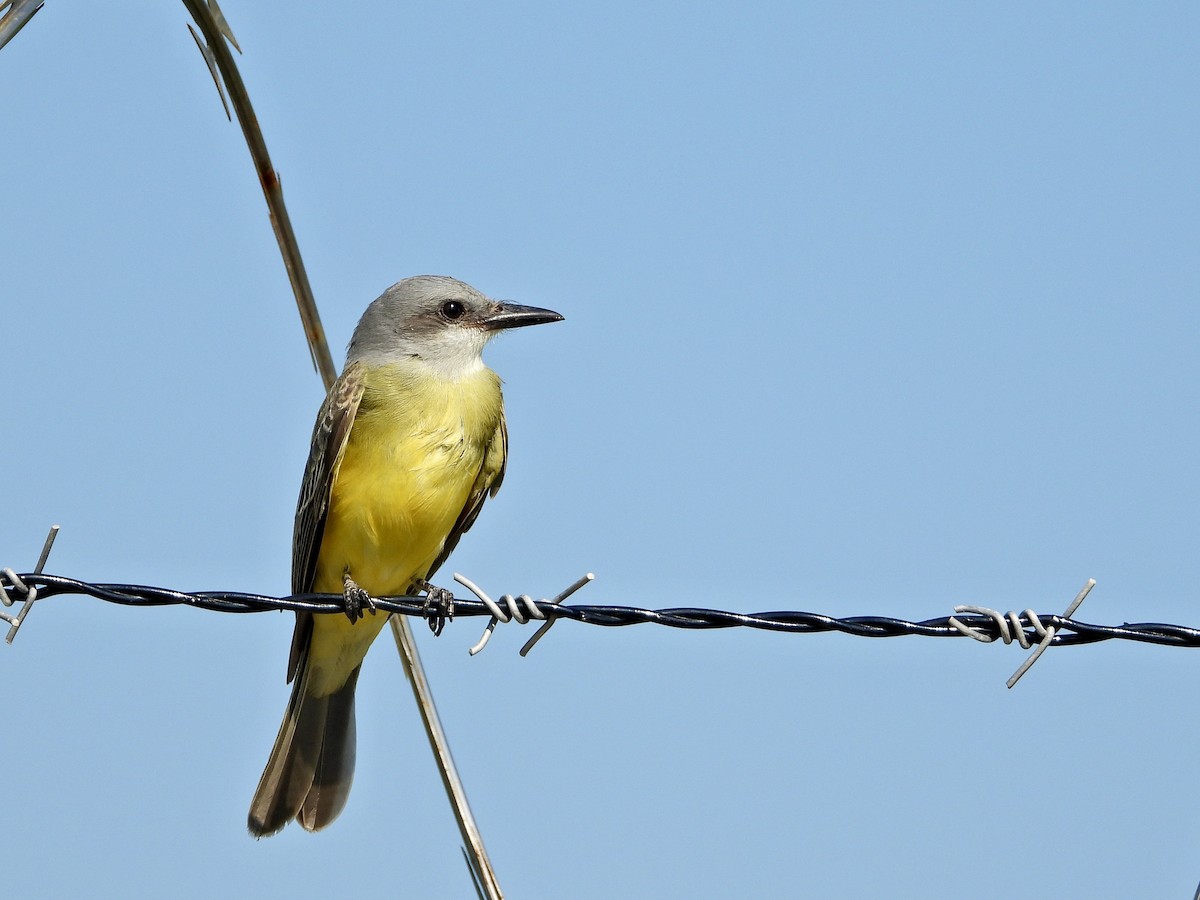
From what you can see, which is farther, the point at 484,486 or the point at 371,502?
the point at 484,486

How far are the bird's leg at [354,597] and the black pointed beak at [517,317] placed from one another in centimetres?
146

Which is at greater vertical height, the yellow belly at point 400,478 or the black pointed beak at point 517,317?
the black pointed beak at point 517,317

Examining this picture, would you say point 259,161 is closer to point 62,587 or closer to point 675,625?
point 62,587

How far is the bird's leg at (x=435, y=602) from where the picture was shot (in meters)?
4.82

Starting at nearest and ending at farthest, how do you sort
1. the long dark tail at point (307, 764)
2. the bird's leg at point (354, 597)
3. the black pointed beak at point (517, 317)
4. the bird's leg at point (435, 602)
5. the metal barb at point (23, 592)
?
the metal barb at point (23, 592) < the bird's leg at point (435, 602) < the bird's leg at point (354, 597) < the long dark tail at point (307, 764) < the black pointed beak at point (517, 317)

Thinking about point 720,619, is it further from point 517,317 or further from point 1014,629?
point 517,317

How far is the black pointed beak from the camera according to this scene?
664 cm

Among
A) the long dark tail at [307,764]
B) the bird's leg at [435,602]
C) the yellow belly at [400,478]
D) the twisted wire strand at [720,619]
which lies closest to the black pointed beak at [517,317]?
the yellow belly at [400,478]

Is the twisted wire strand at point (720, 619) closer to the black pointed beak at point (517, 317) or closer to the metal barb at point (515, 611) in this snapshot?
the metal barb at point (515, 611)

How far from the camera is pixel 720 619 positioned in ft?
11.7

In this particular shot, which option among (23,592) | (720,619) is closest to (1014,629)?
(720,619)

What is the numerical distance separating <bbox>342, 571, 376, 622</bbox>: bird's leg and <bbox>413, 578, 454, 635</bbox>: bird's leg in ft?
0.76

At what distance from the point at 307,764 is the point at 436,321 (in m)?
2.14

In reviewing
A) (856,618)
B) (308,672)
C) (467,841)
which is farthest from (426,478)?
(856,618)
